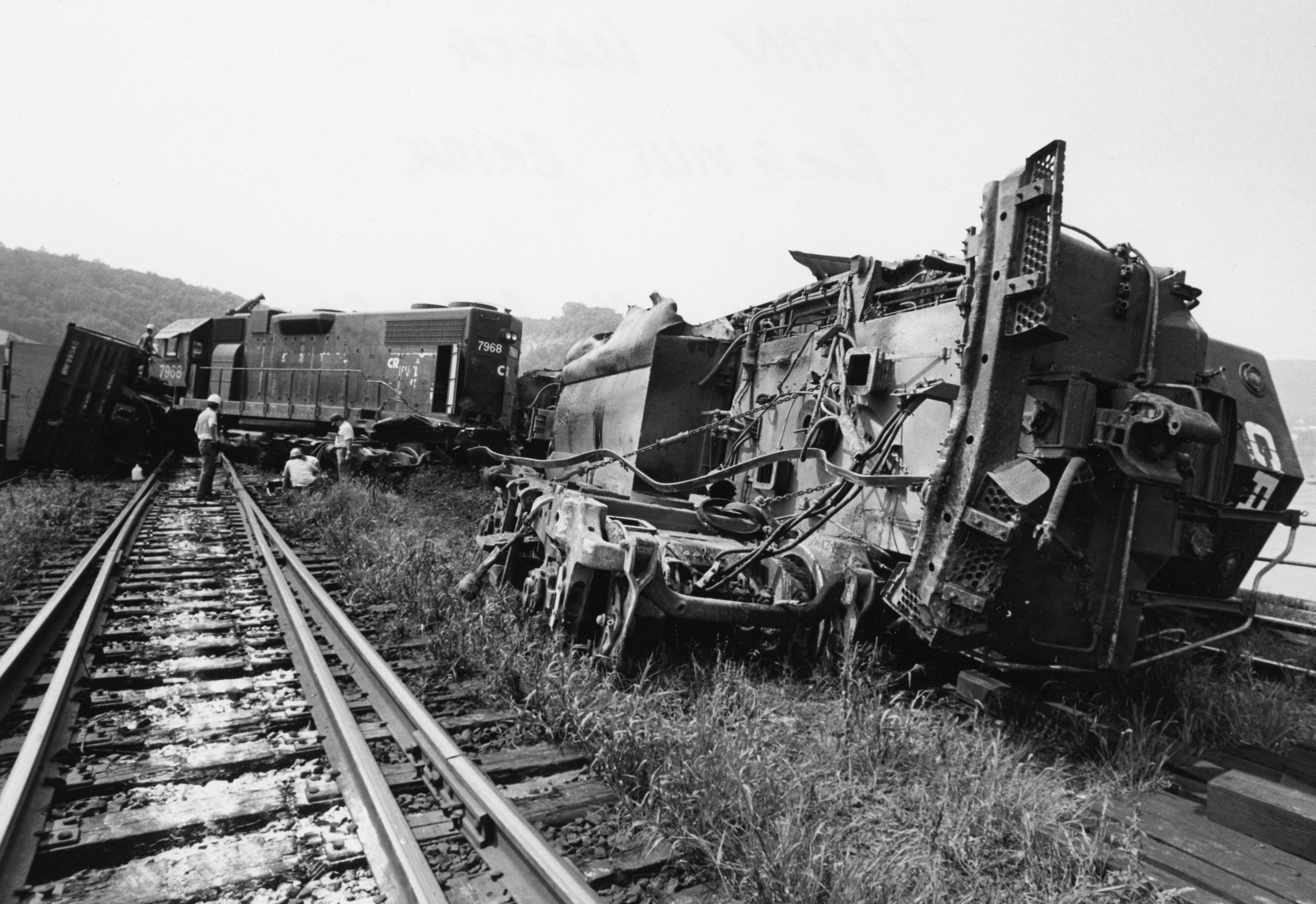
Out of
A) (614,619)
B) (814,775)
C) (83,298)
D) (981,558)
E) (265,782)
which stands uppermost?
(83,298)

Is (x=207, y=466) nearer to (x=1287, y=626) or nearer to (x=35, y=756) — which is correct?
(x=35, y=756)

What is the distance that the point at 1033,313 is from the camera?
346cm

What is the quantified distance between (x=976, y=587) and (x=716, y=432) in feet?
12.1

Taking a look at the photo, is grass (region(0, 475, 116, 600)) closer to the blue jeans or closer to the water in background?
the blue jeans

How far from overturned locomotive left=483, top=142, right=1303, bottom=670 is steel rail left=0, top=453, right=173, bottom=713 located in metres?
2.87

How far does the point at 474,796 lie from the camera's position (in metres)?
2.94

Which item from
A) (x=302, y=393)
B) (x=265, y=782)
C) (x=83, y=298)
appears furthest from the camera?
(x=83, y=298)

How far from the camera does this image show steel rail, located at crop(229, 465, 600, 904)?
2436 mm

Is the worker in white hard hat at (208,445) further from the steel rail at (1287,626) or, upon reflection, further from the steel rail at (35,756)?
the steel rail at (1287,626)

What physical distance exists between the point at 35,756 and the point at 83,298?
78064mm

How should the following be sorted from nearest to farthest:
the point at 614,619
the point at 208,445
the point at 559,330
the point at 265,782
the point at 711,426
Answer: the point at 265,782 → the point at 614,619 → the point at 711,426 → the point at 208,445 → the point at 559,330

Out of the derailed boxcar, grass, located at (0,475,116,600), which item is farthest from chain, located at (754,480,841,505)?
the derailed boxcar

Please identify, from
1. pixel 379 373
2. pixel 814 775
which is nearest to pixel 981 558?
pixel 814 775

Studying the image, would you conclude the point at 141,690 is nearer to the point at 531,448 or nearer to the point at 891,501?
the point at 891,501
